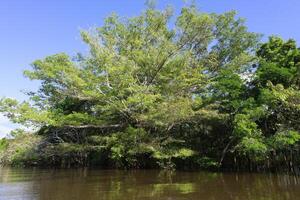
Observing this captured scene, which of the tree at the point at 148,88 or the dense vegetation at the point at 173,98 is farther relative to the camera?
the tree at the point at 148,88

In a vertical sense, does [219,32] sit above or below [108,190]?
above

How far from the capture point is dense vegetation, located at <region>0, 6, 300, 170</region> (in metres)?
15.3

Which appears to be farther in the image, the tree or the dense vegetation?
the tree

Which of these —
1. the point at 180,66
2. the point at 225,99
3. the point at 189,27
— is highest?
the point at 189,27

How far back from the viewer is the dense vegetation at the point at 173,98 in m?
15.3

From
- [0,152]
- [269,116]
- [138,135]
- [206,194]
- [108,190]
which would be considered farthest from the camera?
[0,152]

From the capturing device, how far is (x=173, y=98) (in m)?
18.8

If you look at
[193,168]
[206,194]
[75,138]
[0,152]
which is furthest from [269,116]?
[0,152]

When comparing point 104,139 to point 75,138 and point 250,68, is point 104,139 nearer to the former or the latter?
point 75,138

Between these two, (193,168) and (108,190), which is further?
(193,168)

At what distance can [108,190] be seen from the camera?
10.5 meters

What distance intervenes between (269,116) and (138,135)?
676 cm

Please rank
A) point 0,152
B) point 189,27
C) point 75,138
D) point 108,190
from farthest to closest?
point 0,152 < point 75,138 < point 189,27 < point 108,190

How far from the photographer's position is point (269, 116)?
53.5ft
